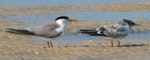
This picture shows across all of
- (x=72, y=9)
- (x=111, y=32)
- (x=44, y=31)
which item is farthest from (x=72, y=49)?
(x=72, y=9)

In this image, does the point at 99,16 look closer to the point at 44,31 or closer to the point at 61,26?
the point at 61,26

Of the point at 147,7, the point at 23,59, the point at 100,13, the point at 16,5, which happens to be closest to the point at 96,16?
the point at 100,13

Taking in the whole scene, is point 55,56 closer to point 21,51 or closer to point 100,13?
point 21,51

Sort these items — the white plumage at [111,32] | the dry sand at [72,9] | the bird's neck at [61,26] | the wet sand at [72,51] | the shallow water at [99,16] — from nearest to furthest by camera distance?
the wet sand at [72,51]
the bird's neck at [61,26]
the white plumage at [111,32]
the shallow water at [99,16]
the dry sand at [72,9]

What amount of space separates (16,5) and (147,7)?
19.1 feet

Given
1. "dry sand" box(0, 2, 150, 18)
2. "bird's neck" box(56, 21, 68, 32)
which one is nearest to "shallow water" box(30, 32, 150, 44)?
"bird's neck" box(56, 21, 68, 32)

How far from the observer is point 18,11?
24.1 metres

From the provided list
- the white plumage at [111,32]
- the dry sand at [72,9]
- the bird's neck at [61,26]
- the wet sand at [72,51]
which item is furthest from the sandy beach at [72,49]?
the dry sand at [72,9]

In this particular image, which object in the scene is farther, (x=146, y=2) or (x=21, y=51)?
(x=146, y=2)

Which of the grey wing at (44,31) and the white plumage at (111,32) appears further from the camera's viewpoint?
the white plumage at (111,32)

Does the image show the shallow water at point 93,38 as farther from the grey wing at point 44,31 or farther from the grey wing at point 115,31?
the grey wing at point 44,31

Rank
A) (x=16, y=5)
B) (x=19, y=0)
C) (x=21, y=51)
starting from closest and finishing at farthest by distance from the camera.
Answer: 1. (x=21, y=51)
2. (x=16, y=5)
3. (x=19, y=0)

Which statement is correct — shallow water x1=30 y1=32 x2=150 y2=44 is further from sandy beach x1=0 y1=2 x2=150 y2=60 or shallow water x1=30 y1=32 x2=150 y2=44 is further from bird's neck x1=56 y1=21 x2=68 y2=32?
bird's neck x1=56 y1=21 x2=68 y2=32

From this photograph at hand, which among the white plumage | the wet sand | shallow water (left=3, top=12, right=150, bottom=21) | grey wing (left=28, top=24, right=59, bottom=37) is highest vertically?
shallow water (left=3, top=12, right=150, bottom=21)
